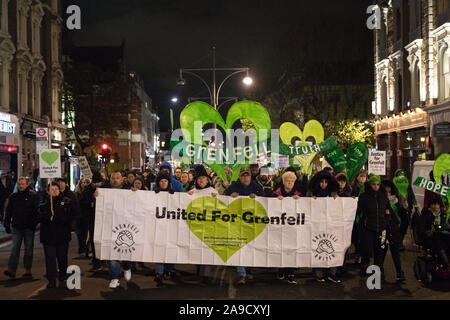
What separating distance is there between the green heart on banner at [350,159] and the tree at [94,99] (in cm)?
3163

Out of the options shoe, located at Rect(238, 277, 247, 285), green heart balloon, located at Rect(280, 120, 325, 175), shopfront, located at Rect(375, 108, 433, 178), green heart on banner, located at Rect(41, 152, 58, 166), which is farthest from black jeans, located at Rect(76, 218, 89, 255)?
shopfront, located at Rect(375, 108, 433, 178)

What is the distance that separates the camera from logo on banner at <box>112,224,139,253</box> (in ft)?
29.0

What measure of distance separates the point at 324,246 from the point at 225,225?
1.56 meters

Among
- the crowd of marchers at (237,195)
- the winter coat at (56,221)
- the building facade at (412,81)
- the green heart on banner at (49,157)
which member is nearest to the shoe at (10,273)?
the crowd of marchers at (237,195)

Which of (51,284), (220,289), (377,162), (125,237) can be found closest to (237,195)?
(220,289)

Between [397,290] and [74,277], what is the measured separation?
16.0ft

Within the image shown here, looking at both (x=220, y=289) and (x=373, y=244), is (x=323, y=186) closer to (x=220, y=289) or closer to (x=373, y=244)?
(x=373, y=244)

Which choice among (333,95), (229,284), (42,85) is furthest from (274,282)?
(333,95)

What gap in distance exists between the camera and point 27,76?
30.4m

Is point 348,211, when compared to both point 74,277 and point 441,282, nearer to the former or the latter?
point 441,282

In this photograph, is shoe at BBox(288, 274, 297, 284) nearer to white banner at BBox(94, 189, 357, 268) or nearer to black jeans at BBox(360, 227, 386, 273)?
white banner at BBox(94, 189, 357, 268)

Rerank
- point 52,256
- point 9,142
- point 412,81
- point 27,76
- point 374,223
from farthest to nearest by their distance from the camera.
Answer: point 412,81, point 27,76, point 9,142, point 374,223, point 52,256

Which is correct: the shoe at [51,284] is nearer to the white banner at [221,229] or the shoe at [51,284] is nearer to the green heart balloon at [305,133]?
the white banner at [221,229]

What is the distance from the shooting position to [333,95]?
43.2 meters
